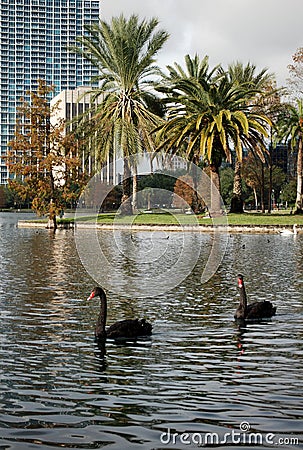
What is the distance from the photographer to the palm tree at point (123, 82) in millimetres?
51969

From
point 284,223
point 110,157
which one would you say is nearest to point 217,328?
point 284,223

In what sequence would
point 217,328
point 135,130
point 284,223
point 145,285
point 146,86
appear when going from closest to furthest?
1. point 217,328
2. point 145,285
3. point 284,223
4. point 135,130
5. point 146,86

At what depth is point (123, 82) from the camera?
53.7 meters

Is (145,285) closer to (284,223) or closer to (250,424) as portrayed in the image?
(250,424)

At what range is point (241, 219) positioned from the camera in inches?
1928

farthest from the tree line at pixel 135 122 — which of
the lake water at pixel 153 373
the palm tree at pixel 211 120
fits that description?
the lake water at pixel 153 373

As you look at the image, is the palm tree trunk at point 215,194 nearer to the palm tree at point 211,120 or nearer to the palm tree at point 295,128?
the palm tree at point 211,120

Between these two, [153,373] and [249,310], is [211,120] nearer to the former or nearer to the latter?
[249,310]

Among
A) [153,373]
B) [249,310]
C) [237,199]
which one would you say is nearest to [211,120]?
[237,199]

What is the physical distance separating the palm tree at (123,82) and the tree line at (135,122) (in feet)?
0.24

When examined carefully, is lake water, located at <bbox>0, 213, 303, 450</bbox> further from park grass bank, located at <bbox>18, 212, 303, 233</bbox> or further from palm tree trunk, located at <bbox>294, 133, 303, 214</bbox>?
palm tree trunk, located at <bbox>294, 133, 303, 214</bbox>

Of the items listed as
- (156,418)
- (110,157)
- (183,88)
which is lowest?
(156,418)

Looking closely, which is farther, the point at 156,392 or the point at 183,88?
Answer: the point at 183,88

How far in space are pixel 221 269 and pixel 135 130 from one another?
100.0 feet
